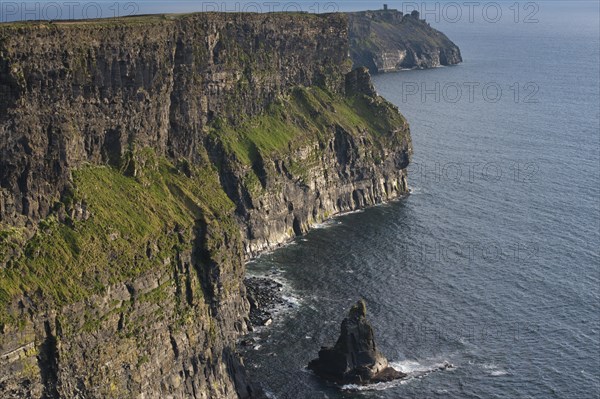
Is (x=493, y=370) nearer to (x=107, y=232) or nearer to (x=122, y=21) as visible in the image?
(x=107, y=232)

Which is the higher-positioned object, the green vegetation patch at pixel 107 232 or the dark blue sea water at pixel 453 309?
the green vegetation patch at pixel 107 232

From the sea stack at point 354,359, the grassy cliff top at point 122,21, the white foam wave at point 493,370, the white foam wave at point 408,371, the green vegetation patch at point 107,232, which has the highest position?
the grassy cliff top at point 122,21

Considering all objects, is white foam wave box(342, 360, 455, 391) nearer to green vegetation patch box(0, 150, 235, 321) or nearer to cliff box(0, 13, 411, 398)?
cliff box(0, 13, 411, 398)

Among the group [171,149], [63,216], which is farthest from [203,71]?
[63,216]

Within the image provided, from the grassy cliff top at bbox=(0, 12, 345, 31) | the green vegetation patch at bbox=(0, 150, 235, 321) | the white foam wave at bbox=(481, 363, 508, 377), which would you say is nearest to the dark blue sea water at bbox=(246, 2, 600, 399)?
the white foam wave at bbox=(481, 363, 508, 377)

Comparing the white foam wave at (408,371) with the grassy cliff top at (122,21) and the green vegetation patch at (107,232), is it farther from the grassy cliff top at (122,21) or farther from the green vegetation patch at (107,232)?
the grassy cliff top at (122,21)

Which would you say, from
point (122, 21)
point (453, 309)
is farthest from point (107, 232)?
point (453, 309)

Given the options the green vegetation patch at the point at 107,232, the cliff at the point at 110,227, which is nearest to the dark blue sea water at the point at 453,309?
the cliff at the point at 110,227

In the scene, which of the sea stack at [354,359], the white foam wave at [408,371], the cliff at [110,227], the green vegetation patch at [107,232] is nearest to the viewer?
the cliff at [110,227]

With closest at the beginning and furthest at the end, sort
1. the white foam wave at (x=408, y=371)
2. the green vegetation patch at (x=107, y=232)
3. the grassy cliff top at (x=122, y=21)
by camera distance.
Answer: the green vegetation patch at (x=107, y=232) < the grassy cliff top at (x=122, y=21) < the white foam wave at (x=408, y=371)
